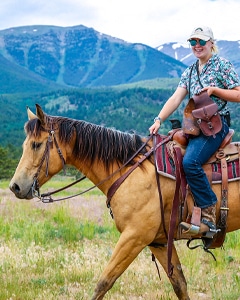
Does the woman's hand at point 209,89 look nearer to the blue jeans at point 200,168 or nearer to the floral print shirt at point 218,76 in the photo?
the floral print shirt at point 218,76

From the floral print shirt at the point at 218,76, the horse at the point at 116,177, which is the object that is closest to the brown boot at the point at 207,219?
the horse at the point at 116,177

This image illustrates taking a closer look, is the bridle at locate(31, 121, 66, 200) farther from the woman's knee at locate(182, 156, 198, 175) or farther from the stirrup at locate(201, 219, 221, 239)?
the stirrup at locate(201, 219, 221, 239)

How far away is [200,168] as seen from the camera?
506cm

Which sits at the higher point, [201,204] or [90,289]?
[201,204]

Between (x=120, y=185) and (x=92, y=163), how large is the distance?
0.54 m

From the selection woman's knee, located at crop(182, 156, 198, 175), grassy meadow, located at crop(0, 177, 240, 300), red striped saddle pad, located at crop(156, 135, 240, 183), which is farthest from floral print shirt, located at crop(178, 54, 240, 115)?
grassy meadow, located at crop(0, 177, 240, 300)

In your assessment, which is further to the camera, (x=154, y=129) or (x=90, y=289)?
(x=90, y=289)

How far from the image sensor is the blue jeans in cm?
504

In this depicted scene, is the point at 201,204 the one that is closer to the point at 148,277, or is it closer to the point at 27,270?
the point at 148,277

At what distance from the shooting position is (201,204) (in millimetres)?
5102

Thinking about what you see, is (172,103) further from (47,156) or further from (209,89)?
(47,156)

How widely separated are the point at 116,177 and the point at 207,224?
47.3 inches

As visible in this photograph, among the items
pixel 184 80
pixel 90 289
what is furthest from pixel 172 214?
pixel 90 289

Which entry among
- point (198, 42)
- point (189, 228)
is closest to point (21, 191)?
point (189, 228)
